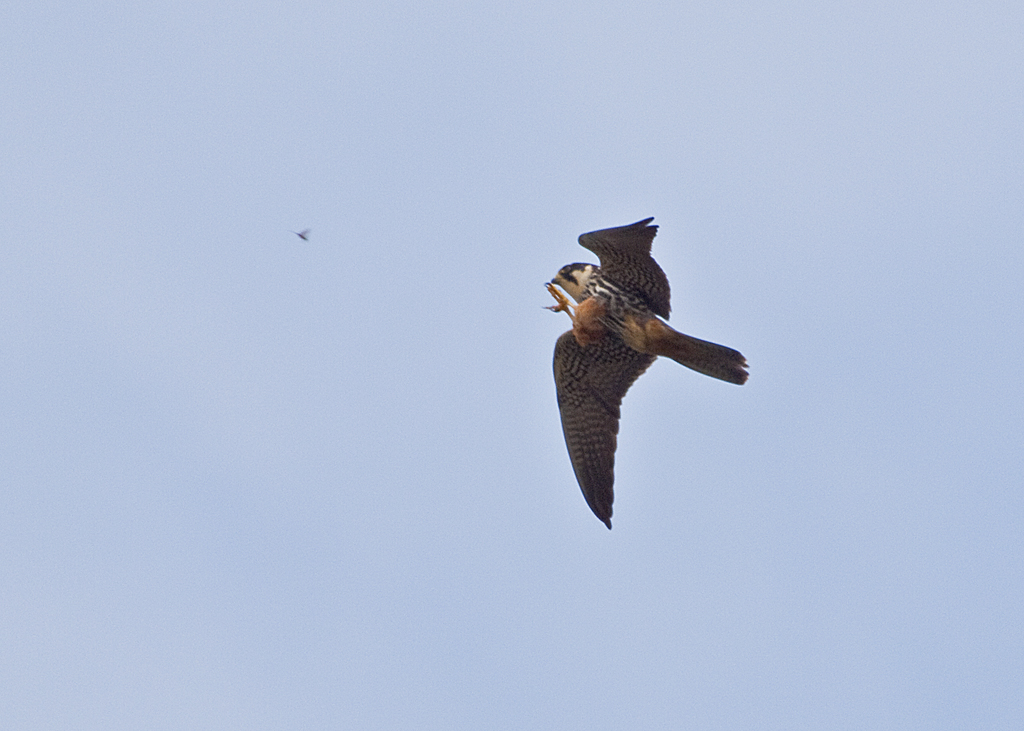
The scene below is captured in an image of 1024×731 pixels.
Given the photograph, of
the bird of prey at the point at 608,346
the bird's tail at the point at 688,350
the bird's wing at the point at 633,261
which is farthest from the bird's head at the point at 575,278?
the bird's tail at the point at 688,350

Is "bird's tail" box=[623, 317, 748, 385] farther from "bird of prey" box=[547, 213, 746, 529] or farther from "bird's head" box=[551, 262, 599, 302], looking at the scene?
"bird's head" box=[551, 262, 599, 302]

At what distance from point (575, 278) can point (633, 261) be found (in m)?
0.72

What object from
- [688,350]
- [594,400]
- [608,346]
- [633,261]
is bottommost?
[594,400]

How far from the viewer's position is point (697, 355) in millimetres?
10484

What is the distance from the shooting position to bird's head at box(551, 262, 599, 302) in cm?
1107

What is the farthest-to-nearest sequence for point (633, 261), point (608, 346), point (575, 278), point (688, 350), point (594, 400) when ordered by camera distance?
point (594, 400)
point (608, 346)
point (575, 278)
point (633, 261)
point (688, 350)

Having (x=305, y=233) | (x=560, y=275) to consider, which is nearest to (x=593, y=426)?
(x=560, y=275)

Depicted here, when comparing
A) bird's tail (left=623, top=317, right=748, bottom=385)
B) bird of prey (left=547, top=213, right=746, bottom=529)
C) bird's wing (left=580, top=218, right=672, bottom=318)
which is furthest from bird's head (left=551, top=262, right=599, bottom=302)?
bird's tail (left=623, top=317, right=748, bottom=385)

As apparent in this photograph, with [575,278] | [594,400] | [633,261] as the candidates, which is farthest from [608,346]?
[633,261]

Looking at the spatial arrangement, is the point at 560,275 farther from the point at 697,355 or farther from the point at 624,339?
the point at 697,355

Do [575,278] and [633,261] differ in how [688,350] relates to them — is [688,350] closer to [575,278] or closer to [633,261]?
[633,261]

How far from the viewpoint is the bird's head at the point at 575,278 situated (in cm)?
1107

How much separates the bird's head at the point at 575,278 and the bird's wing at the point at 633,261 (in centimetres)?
20

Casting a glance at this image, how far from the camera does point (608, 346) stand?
1140 centimetres
